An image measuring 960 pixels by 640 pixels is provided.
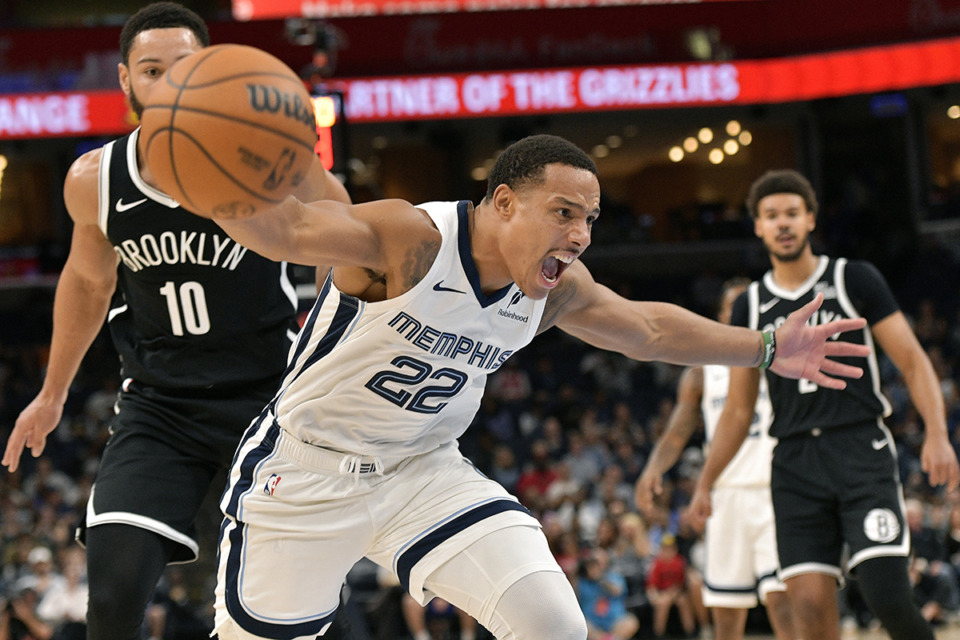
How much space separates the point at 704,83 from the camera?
16750 mm

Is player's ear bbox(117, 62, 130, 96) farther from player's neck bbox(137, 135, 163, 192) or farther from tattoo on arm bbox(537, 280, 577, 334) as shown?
tattoo on arm bbox(537, 280, 577, 334)

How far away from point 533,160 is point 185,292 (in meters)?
1.21

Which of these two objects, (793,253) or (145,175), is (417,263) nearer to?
(145,175)

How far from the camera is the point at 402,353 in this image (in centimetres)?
322

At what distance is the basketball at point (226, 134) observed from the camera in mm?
2678

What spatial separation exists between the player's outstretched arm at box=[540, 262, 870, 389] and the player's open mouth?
26cm

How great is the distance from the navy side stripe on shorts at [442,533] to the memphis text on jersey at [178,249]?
1.08 m

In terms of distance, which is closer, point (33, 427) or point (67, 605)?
point (33, 427)

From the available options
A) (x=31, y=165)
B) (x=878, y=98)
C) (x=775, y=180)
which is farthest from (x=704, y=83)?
(x=775, y=180)

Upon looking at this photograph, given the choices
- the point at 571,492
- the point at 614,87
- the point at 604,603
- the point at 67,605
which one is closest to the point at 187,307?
the point at 67,605

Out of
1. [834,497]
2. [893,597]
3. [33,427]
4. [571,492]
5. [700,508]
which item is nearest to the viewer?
[33,427]

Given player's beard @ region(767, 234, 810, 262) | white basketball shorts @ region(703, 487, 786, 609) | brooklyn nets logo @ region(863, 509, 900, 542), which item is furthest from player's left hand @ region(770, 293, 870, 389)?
white basketball shorts @ region(703, 487, 786, 609)

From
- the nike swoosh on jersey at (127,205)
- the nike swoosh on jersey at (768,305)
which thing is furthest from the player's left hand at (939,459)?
the nike swoosh on jersey at (127,205)

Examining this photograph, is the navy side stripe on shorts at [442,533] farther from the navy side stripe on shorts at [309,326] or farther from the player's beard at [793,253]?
the player's beard at [793,253]
